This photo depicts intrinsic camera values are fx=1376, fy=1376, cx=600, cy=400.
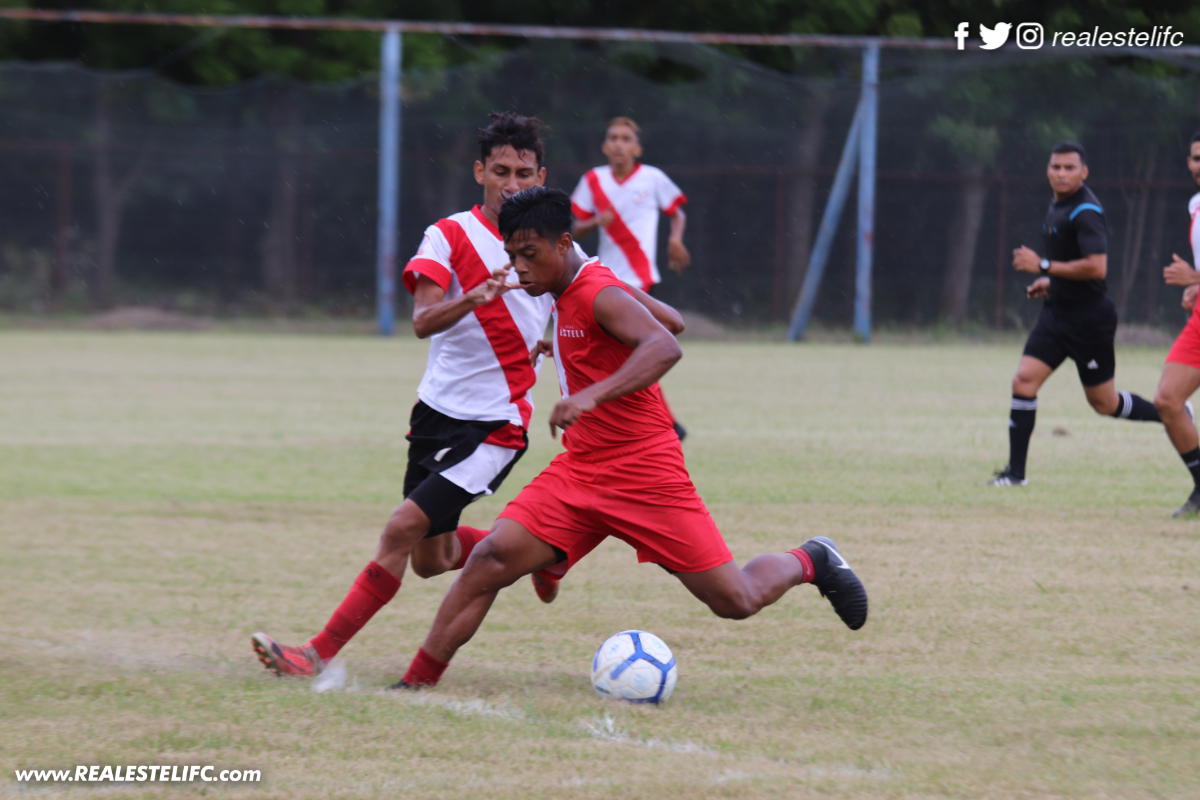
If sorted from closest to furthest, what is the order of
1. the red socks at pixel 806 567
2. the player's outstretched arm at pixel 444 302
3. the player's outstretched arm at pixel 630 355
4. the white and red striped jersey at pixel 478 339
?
the player's outstretched arm at pixel 630 355 → the player's outstretched arm at pixel 444 302 → the red socks at pixel 806 567 → the white and red striped jersey at pixel 478 339

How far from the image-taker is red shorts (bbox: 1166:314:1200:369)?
279 inches

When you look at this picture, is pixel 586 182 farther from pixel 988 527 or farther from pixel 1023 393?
pixel 988 527

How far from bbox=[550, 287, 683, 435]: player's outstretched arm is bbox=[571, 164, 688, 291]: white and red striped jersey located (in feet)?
24.4

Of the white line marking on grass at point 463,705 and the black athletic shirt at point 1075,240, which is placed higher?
the black athletic shirt at point 1075,240

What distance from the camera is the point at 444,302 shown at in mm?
4430

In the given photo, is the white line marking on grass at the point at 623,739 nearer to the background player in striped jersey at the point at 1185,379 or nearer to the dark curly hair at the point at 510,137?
the dark curly hair at the point at 510,137

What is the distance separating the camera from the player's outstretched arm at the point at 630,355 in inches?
146

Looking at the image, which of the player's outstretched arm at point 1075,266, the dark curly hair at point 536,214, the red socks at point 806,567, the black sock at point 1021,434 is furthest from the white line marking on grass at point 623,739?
the player's outstretched arm at point 1075,266

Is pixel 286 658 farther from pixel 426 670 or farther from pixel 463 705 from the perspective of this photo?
pixel 463 705

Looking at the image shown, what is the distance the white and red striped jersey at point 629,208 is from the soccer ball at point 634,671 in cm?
754

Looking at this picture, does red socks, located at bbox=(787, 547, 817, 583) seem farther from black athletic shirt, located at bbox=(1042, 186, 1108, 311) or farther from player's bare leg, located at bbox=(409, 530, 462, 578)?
black athletic shirt, located at bbox=(1042, 186, 1108, 311)

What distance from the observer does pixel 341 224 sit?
20375mm

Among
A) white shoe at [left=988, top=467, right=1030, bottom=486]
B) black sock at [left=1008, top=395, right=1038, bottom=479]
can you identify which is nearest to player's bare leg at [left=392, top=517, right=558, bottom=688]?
white shoe at [left=988, top=467, right=1030, bottom=486]

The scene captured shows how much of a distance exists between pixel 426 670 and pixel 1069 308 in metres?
5.38
